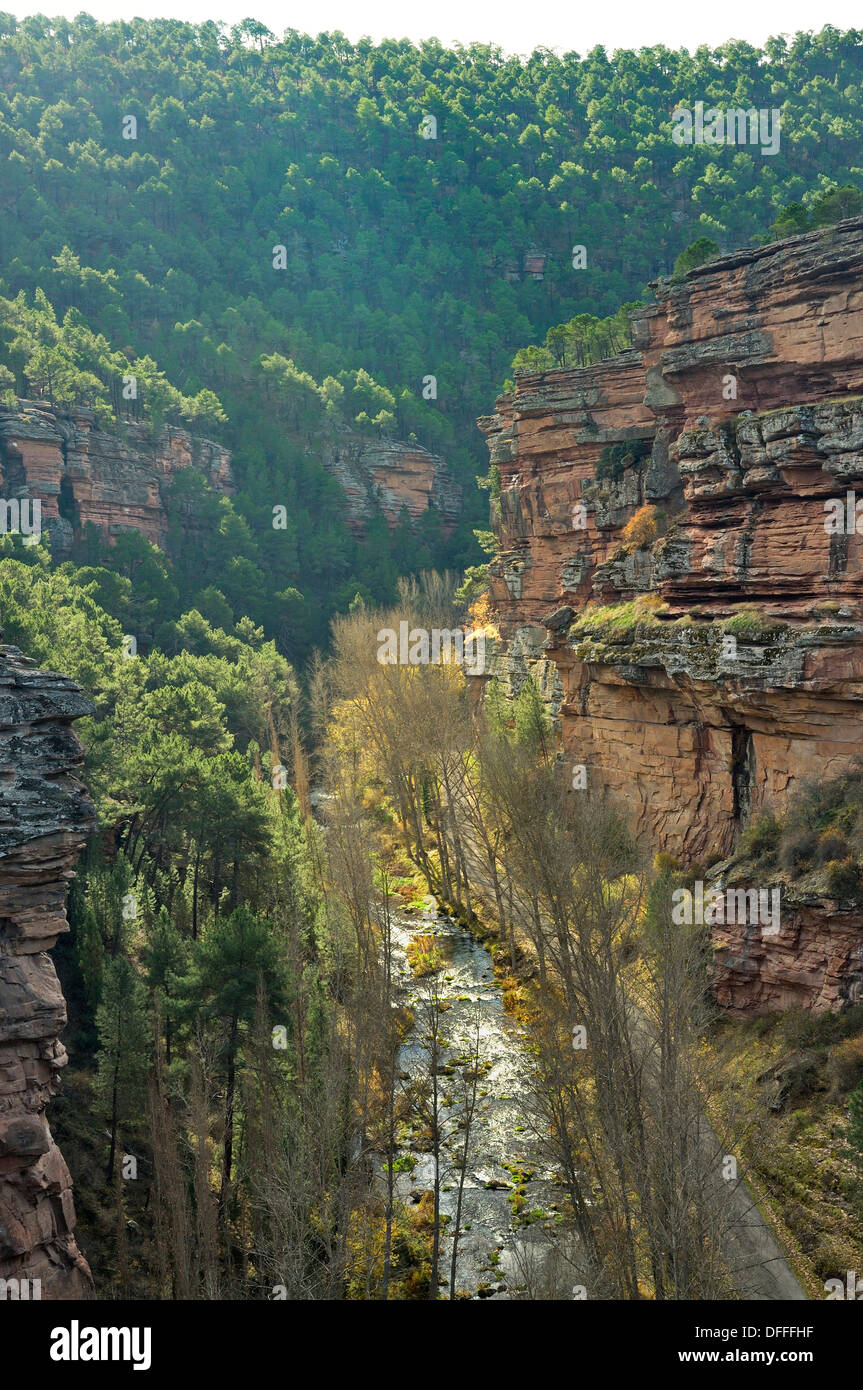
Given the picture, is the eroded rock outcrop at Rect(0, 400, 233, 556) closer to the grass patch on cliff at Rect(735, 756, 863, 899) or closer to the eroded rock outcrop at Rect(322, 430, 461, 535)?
the eroded rock outcrop at Rect(322, 430, 461, 535)

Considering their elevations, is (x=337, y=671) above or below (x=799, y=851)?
above

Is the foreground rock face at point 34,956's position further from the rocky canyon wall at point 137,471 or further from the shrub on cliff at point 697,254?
the rocky canyon wall at point 137,471

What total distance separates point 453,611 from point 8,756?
54.6 metres

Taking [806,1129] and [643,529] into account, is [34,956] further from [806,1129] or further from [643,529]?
[643,529]

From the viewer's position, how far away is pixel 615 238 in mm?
104875

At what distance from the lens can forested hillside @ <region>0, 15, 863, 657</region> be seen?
275ft

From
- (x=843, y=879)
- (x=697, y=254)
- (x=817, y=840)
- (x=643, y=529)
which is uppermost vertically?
(x=697, y=254)

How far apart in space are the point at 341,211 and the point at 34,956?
11158 centimetres

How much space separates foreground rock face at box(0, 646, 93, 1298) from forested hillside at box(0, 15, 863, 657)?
5717cm

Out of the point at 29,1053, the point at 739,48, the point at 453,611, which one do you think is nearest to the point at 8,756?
the point at 29,1053

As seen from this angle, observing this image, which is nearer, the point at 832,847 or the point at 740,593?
the point at 832,847

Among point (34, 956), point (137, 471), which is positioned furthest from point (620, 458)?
point (137, 471)

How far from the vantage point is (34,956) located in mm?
15797

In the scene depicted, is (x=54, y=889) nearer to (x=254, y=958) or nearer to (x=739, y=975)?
(x=254, y=958)
